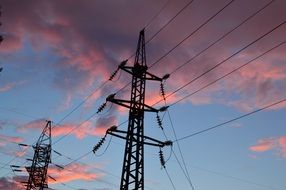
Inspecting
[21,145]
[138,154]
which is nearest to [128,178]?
[138,154]

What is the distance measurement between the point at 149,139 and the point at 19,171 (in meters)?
42.7

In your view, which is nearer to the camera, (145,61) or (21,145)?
(145,61)

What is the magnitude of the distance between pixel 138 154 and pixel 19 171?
43.3 metres

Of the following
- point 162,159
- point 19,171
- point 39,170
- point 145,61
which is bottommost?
point 162,159

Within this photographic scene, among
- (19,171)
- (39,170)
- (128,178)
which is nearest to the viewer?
(128,178)

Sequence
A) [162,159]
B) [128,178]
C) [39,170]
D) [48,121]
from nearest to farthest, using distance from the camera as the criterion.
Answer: [128,178] → [162,159] → [39,170] → [48,121]

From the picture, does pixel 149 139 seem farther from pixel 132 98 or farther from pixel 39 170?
pixel 39 170

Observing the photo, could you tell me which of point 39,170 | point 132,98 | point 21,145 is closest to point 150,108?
point 132,98

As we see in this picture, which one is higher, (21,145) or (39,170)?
(21,145)

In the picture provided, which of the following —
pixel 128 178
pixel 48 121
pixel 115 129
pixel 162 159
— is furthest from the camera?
pixel 48 121

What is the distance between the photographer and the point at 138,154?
25297mm

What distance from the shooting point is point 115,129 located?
26.4 meters

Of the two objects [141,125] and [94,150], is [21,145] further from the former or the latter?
[141,125]

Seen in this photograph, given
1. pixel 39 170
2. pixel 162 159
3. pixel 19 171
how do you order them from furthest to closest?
pixel 19 171 < pixel 39 170 < pixel 162 159
